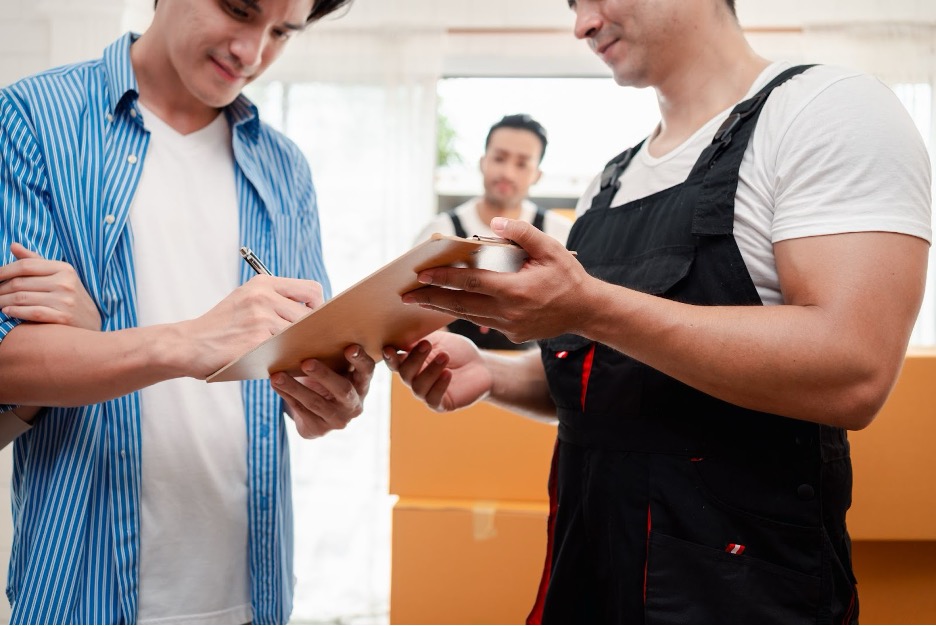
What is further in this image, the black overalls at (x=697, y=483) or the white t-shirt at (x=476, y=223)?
the white t-shirt at (x=476, y=223)

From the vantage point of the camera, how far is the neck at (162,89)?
1343 mm

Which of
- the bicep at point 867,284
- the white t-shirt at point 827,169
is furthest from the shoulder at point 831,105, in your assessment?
the bicep at point 867,284

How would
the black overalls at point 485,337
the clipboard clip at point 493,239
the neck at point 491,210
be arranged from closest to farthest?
1. the clipboard clip at point 493,239
2. the black overalls at point 485,337
3. the neck at point 491,210

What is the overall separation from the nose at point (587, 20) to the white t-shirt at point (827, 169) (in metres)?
0.36

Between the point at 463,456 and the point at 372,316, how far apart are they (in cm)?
130

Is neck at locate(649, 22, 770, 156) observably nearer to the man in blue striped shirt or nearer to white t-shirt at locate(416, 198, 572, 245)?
the man in blue striped shirt

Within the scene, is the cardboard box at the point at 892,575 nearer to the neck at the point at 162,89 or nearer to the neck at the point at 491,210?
the neck at the point at 162,89

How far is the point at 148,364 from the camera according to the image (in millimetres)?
1065

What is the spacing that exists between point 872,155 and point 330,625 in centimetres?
368

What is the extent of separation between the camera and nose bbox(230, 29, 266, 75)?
1309 millimetres

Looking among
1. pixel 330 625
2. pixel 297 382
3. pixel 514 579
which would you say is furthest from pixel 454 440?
pixel 330 625

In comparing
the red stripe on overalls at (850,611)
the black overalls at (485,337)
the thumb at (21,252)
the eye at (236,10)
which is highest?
the eye at (236,10)

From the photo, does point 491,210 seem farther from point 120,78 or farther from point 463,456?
point 120,78

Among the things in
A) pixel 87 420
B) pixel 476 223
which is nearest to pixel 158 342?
pixel 87 420
